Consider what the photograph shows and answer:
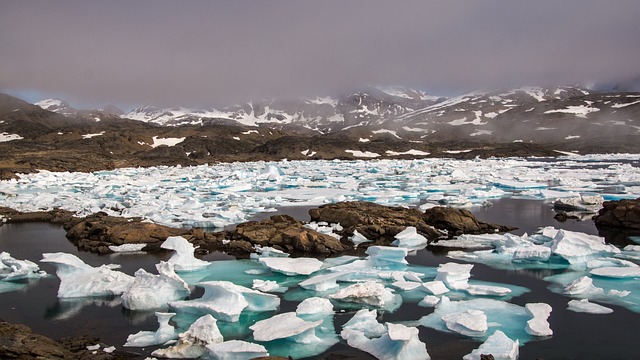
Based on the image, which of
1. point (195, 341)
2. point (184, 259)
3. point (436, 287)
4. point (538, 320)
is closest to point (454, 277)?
point (436, 287)

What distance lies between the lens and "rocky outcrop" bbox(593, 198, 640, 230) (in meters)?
15.6

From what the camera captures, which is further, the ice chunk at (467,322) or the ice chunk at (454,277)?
the ice chunk at (454,277)

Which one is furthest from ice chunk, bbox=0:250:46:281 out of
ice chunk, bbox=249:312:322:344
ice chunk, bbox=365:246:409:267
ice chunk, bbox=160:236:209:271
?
ice chunk, bbox=365:246:409:267

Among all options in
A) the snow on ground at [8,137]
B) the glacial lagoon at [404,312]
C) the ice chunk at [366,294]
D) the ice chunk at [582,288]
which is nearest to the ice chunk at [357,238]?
the glacial lagoon at [404,312]

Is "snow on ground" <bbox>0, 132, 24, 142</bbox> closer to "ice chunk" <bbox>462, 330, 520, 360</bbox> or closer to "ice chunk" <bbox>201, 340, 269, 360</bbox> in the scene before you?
"ice chunk" <bbox>201, 340, 269, 360</bbox>

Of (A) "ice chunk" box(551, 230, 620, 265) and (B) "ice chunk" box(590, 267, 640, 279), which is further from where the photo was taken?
(A) "ice chunk" box(551, 230, 620, 265)

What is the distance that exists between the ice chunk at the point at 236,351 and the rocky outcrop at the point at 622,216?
14074mm

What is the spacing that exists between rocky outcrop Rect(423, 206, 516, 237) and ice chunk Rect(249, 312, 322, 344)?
885 centimetres

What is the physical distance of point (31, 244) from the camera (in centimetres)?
1445

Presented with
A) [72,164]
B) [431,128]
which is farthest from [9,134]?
[431,128]

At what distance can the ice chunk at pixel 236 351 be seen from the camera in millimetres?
6223

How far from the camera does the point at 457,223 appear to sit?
1535cm

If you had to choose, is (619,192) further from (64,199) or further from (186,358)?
(64,199)

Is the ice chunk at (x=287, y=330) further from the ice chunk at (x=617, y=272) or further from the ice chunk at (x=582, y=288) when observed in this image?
the ice chunk at (x=617, y=272)
